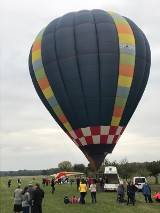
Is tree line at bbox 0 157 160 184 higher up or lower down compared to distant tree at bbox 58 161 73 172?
lower down

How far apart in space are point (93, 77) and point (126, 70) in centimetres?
253

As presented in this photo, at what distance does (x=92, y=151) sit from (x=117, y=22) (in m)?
9.74

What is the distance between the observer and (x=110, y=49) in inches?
1057

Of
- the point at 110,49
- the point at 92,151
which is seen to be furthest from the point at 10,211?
the point at 110,49

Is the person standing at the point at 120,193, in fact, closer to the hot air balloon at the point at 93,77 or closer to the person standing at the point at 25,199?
the hot air balloon at the point at 93,77

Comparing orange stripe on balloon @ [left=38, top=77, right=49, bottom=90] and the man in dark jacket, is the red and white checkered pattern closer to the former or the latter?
orange stripe on balloon @ [left=38, top=77, right=49, bottom=90]

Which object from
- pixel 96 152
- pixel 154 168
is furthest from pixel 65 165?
Result: pixel 96 152

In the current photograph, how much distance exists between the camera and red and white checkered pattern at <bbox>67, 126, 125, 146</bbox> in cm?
2672

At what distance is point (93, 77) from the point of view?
26.4m

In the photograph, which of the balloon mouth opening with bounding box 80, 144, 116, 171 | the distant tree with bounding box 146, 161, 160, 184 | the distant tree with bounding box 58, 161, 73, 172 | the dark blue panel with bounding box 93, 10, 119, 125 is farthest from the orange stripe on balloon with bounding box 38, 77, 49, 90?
the distant tree with bounding box 58, 161, 73, 172

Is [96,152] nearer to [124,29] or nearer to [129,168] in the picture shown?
[124,29]

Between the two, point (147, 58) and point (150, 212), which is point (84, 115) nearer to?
point (147, 58)

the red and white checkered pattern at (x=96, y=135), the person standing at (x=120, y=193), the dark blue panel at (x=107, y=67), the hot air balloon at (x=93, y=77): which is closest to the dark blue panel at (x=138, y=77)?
the hot air balloon at (x=93, y=77)

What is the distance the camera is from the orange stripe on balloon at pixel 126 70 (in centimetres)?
2694
